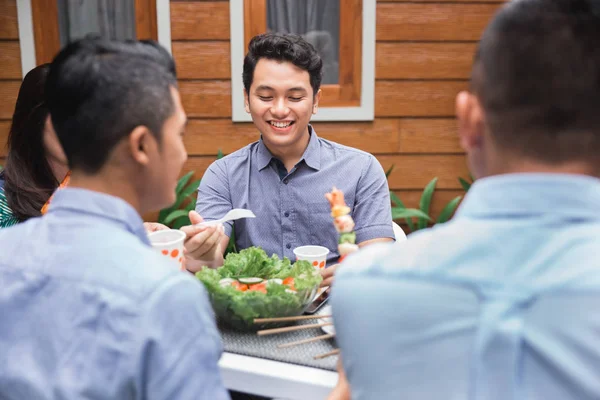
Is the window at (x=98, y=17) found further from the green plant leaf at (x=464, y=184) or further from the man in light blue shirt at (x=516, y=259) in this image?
the man in light blue shirt at (x=516, y=259)

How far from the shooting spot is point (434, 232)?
0.80m

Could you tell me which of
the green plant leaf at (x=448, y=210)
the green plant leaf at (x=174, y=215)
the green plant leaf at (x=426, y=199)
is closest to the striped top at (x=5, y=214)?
the green plant leaf at (x=174, y=215)

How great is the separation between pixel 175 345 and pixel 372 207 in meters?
1.49

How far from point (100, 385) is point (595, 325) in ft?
2.24

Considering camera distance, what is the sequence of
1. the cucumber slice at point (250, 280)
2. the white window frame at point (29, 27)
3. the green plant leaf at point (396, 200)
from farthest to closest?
the green plant leaf at point (396, 200)
the white window frame at point (29, 27)
the cucumber slice at point (250, 280)

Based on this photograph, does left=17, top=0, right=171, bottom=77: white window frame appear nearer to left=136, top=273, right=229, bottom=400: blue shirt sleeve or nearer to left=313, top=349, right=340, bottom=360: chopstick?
left=313, top=349, right=340, bottom=360: chopstick

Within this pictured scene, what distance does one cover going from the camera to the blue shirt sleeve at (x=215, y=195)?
229 cm

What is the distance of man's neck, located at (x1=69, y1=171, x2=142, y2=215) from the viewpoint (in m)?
1.00

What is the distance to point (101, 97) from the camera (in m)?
0.94

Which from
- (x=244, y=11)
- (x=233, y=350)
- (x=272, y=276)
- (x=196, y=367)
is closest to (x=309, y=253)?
(x=272, y=276)

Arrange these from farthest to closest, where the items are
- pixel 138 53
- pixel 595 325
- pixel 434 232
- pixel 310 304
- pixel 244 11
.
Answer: pixel 244 11, pixel 310 304, pixel 138 53, pixel 434 232, pixel 595 325

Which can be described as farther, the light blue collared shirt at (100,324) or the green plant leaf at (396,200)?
the green plant leaf at (396,200)

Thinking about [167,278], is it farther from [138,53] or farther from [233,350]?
[233,350]

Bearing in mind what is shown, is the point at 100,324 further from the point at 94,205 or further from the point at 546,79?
the point at 546,79
